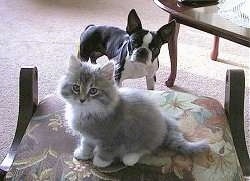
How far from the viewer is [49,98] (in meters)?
1.18

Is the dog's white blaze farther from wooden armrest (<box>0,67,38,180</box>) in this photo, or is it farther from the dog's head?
wooden armrest (<box>0,67,38,180</box>)

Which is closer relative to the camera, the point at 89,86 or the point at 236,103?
the point at 89,86

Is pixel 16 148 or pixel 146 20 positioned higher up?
pixel 16 148

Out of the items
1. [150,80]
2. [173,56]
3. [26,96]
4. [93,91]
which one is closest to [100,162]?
[93,91]

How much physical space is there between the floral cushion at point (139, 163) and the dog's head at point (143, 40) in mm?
339

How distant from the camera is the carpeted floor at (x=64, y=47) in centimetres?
188

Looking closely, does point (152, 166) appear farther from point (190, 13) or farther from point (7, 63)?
point (7, 63)

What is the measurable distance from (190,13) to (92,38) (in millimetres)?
376

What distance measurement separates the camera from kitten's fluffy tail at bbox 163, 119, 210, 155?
0.99 metres

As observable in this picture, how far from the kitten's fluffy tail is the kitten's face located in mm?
168

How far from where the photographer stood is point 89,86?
3.05 ft

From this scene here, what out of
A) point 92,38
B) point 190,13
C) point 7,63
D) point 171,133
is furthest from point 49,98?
point 7,63

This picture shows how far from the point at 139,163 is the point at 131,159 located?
0.07 ft

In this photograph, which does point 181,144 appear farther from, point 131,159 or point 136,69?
point 136,69
